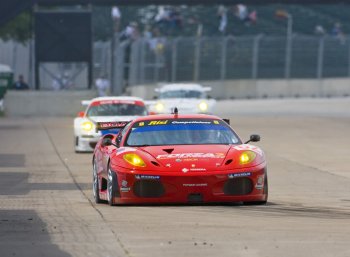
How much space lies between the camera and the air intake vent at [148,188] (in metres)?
14.1

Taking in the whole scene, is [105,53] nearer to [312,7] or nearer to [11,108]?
[11,108]

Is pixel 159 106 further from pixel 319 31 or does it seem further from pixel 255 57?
pixel 319 31

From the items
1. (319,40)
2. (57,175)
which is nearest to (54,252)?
(57,175)

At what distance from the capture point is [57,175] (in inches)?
800

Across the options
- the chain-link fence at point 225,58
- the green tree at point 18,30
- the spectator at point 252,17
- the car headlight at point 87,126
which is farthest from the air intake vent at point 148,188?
the spectator at point 252,17

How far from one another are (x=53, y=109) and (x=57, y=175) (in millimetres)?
29973

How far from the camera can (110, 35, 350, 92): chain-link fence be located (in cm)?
5872

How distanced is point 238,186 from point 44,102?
1440 inches

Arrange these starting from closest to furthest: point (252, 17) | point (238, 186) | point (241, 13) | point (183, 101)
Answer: point (238, 186) → point (183, 101) → point (252, 17) → point (241, 13)

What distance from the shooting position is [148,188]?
1410cm

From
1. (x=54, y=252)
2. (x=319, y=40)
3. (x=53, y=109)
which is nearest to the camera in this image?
(x=54, y=252)

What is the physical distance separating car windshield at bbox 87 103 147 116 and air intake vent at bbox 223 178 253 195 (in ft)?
44.1

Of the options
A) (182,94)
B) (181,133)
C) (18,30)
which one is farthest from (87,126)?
(18,30)

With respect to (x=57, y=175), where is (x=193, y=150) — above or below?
above
